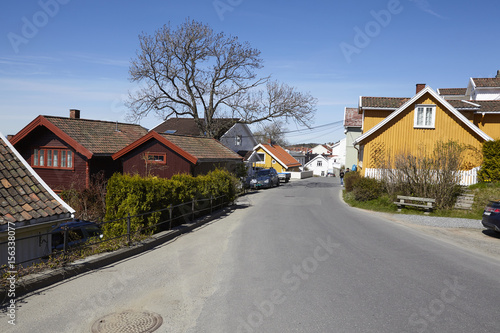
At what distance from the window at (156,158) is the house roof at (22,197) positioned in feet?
39.4

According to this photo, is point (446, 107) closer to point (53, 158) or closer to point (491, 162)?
point (491, 162)

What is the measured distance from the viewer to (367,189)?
19844 millimetres

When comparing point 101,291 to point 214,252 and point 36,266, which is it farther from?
point 214,252

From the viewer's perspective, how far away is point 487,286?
6992 millimetres

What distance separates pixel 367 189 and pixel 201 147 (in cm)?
1040

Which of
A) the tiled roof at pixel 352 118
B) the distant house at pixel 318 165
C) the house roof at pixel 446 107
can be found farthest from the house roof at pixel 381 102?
the distant house at pixel 318 165

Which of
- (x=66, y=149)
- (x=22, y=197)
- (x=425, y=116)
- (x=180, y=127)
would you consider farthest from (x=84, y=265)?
(x=180, y=127)

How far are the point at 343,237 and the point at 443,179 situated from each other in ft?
26.4

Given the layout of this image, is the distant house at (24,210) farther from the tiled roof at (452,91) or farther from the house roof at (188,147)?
the tiled roof at (452,91)

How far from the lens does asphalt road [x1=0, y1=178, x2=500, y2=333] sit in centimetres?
537

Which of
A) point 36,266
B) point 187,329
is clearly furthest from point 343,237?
point 36,266

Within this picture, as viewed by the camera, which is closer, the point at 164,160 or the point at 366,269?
the point at 366,269

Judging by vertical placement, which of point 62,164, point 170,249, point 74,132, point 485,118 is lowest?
point 170,249

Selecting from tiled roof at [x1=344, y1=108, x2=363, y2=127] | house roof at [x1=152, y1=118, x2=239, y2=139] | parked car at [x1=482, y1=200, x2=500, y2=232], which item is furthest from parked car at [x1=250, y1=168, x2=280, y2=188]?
parked car at [x1=482, y1=200, x2=500, y2=232]
